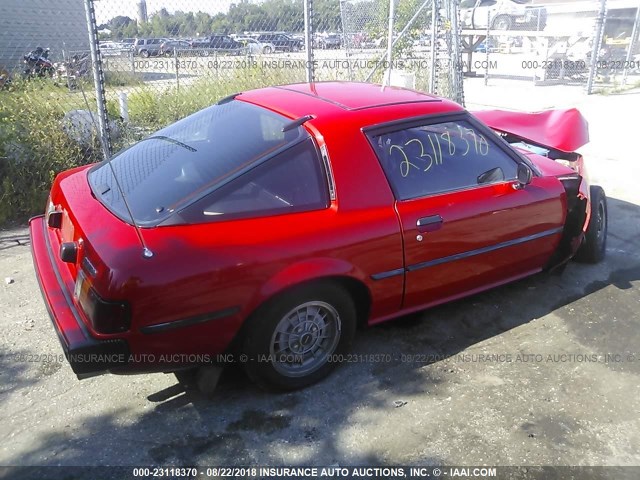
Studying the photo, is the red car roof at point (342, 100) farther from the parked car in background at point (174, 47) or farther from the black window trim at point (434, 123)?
the parked car in background at point (174, 47)

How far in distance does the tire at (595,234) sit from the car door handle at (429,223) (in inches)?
75.2

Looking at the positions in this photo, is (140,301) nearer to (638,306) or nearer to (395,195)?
(395,195)

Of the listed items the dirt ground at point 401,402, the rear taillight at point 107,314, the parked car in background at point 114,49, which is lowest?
the dirt ground at point 401,402

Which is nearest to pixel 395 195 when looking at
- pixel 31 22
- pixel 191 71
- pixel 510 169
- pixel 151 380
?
pixel 510 169

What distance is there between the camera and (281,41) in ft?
26.0

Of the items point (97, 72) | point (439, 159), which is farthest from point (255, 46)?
point (439, 159)

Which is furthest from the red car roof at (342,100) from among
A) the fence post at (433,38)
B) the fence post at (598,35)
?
the fence post at (598,35)

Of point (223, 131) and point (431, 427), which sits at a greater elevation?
point (223, 131)

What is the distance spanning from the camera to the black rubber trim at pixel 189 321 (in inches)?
96.5

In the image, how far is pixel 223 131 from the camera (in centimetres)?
325

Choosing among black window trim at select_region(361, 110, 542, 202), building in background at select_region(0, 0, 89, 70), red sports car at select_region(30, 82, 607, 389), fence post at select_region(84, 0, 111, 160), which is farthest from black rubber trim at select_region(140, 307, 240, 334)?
building in background at select_region(0, 0, 89, 70)

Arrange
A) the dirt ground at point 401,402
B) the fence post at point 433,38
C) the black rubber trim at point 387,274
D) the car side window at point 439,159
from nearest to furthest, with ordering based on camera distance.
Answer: the dirt ground at point 401,402 → the black rubber trim at point 387,274 → the car side window at point 439,159 → the fence post at point 433,38

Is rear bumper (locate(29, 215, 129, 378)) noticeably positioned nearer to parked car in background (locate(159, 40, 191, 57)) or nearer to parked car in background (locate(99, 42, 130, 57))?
parked car in background (locate(99, 42, 130, 57))

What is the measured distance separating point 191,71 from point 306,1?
2690 millimetres
